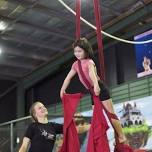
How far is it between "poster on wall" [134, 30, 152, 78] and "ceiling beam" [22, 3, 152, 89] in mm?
383

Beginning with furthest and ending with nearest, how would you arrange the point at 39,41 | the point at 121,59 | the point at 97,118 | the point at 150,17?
the point at 39,41, the point at 121,59, the point at 150,17, the point at 97,118

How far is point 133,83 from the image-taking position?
22.7 feet

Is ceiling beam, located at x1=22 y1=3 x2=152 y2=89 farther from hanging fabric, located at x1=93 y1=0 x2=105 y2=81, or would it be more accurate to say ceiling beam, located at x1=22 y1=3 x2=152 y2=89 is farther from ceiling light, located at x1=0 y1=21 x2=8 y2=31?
hanging fabric, located at x1=93 y1=0 x2=105 y2=81

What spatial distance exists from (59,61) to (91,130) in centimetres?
724

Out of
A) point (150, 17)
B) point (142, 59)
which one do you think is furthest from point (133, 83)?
point (150, 17)

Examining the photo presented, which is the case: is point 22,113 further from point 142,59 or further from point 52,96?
point 142,59

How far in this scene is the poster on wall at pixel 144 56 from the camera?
6633 millimetres

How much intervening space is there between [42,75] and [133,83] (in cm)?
372

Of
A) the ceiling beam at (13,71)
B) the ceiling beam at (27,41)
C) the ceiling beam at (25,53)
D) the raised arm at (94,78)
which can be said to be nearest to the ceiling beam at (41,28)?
the ceiling beam at (27,41)

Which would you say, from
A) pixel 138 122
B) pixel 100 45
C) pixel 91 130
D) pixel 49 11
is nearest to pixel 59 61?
pixel 49 11

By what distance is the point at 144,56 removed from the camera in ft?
22.2

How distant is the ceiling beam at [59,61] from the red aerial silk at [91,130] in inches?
191

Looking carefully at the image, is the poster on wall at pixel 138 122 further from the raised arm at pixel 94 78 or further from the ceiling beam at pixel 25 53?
the raised arm at pixel 94 78

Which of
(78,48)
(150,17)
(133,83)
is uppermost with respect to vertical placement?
(150,17)
